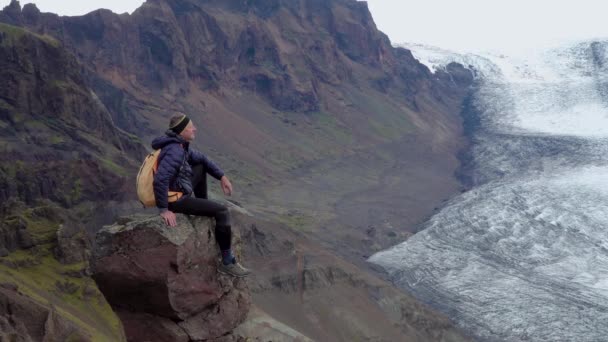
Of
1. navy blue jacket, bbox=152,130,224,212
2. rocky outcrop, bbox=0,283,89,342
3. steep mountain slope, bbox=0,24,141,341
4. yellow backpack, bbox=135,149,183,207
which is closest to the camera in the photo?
navy blue jacket, bbox=152,130,224,212

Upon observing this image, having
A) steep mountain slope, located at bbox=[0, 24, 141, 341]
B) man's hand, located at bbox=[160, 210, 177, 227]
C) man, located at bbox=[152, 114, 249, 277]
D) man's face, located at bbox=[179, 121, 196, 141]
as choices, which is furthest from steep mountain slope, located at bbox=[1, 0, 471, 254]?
man's hand, located at bbox=[160, 210, 177, 227]

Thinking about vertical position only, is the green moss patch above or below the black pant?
below

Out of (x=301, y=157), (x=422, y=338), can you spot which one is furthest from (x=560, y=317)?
(x=301, y=157)

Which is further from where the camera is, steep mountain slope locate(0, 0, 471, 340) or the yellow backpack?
steep mountain slope locate(0, 0, 471, 340)

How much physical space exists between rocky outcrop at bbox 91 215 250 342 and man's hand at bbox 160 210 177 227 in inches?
16.8

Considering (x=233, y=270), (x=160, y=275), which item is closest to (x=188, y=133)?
(x=160, y=275)

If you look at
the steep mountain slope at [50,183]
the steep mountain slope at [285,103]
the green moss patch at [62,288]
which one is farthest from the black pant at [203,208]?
the steep mountain slope at [285,103]

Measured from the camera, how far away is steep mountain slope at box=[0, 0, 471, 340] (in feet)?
179

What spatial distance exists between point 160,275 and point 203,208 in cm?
140

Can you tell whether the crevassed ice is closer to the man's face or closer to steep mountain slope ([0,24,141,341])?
steep mountain slope ([0,24,141,341])

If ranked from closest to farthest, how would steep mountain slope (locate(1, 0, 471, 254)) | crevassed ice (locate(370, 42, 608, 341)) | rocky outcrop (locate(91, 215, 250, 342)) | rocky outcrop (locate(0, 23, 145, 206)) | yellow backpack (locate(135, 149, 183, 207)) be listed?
yellow backpack (locate(135, 149, 183, 207)) → rocky outcrop (locate(91, 215, 250, 342)) → rocky outcrop (locate(0, 23, 145, 206)) → crevassed ice (locate(370, 42, 608, 341)) → steep mountain slope (locate(1, 0, 471, 254))

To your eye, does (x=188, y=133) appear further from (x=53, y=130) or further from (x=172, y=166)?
(x=53, y=130)

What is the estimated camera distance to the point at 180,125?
36.4ft

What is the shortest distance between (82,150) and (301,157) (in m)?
60.8
